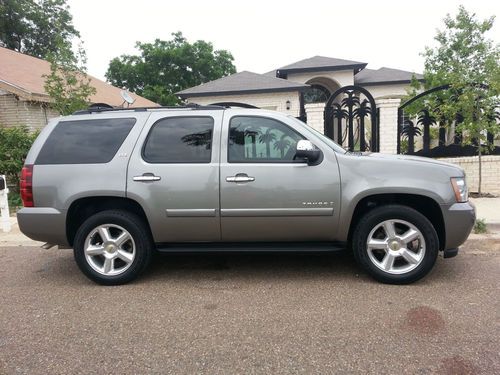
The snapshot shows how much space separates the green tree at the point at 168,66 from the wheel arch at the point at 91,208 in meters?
32.1

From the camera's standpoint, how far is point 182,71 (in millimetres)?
36156

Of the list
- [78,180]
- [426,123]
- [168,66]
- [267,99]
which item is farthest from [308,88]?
[168,66]

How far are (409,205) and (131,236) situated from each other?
300 cm

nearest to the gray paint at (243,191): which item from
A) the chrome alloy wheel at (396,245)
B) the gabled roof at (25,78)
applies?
the chrome alloy wheel at (396,245)

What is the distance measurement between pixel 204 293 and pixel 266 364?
142 cm

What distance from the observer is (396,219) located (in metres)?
3.99

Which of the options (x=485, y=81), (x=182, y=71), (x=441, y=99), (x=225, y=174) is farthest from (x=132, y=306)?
(x=182, y=71)

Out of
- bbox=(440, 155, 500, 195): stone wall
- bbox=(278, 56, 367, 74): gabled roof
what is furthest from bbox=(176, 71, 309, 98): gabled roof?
bbox=(440, 155, 500, 195): stone wall

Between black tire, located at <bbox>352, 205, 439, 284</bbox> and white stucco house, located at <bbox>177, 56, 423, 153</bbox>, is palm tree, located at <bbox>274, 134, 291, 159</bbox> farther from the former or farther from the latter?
white stucco house, located at <bbox>177, 56, 423, 153</bbox>

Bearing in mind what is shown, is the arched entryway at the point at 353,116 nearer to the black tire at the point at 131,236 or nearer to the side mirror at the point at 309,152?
the side mirror at the point at 309,152

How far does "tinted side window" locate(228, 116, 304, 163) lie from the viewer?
162 inches

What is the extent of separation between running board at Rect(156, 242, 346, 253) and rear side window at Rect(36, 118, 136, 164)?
1186mm

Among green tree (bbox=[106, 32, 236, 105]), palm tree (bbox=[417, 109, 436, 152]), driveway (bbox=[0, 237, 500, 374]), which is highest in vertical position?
green tree (bbox=[106, 32, 236, 105])

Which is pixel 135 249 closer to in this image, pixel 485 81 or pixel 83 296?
pixel 83 296
